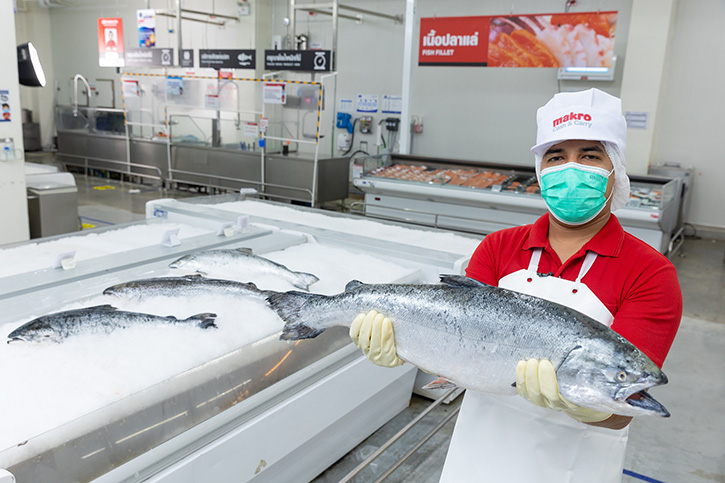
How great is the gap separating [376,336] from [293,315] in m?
0.29

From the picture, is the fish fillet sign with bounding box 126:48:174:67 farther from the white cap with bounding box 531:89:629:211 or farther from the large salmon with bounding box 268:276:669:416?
the white cap with bounding box 531:89:629:211

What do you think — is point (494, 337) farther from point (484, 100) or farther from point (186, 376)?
point (484, 100)

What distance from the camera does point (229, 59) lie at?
9.22 m

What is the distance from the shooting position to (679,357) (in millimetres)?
4387

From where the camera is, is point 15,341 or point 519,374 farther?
point 15,341

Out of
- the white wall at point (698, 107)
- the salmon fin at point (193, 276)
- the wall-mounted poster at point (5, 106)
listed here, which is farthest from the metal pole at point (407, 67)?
the salmon fin at point (193, 276)

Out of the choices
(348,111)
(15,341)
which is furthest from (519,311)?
(348,111)

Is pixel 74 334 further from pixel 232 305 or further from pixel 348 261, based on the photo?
pixel 348 261

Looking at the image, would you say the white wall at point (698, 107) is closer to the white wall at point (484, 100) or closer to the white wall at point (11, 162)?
the white wall at point (484, 100)

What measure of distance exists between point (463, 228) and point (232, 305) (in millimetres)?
5097

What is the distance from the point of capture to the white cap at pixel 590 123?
1.37 metres

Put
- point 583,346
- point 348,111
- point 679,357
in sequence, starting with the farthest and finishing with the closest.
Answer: point 348,111 → point 679,357 → point 583,346

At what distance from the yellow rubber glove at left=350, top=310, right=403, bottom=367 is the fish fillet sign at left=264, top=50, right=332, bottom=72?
6.83m

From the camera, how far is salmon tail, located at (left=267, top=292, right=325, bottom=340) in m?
1.56
